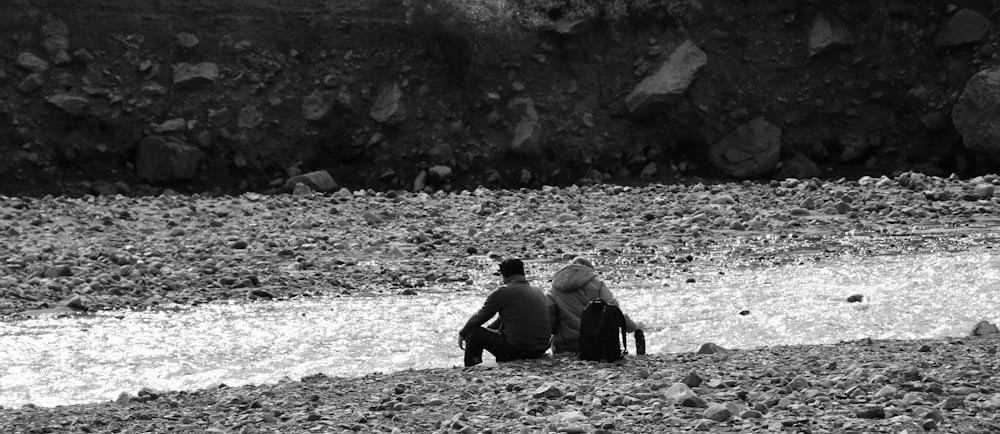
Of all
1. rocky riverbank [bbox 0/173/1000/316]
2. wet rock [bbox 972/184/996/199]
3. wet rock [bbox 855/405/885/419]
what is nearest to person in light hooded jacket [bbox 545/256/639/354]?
wet rock [bbox 855/405/885/419]

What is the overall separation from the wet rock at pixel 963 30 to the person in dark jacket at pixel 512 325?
22337mm

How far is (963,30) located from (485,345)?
22911 millimetres

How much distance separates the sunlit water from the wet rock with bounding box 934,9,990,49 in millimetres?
15035

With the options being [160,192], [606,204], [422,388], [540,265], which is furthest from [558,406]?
[160,192]

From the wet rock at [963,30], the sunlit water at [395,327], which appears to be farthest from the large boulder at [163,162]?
the wet rock at [963,30]

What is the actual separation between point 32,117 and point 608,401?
70.6 ft

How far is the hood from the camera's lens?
10.7 metres

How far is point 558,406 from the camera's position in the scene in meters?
8.08

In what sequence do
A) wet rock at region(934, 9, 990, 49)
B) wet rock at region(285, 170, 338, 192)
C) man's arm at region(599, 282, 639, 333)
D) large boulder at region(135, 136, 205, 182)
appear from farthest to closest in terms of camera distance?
1. wet rock at region(934, 9, 990, 49)
2. large boulder at region(135, 136, 205, 182)
3. wet rock at region(285, 170, 338, 192)
4. man's arm at region(599, 282, 639, 333)

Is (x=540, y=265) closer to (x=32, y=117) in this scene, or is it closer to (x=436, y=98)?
(x=436, y=98)

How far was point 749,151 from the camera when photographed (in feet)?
92.9

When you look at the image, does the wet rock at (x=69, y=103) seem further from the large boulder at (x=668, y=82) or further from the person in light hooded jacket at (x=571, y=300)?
the person in light hooded jacket at (x=571, y=300)

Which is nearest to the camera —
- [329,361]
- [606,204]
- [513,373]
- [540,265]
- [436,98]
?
[513,373]

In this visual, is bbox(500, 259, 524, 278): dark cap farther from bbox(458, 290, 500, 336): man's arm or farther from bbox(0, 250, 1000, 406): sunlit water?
bbox(0, 250, 1000, 406): sunlit water
